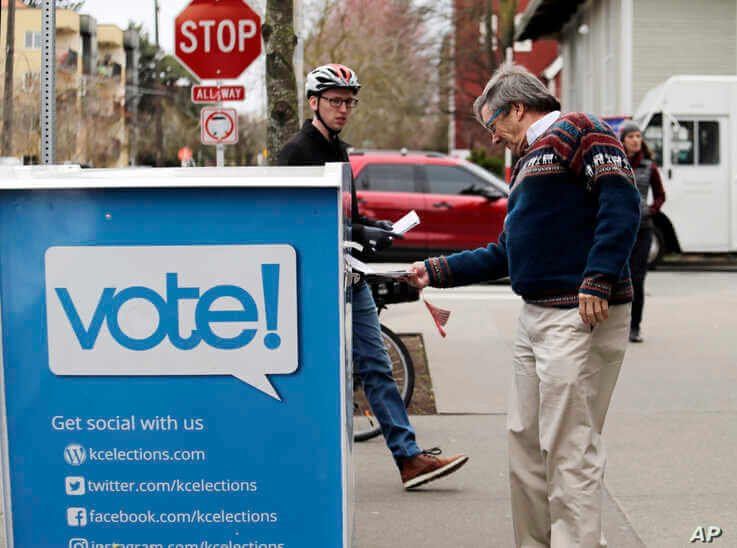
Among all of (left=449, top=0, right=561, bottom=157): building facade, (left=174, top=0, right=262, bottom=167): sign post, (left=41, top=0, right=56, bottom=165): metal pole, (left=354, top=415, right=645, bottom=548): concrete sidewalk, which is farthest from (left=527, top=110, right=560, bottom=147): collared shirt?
(left=449, top=0, right=561, bottom=157): building facade

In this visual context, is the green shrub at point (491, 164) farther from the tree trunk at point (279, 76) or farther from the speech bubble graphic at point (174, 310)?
the speech bubble graphic at point (174, 310)

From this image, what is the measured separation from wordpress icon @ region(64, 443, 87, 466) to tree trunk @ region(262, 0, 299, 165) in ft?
19.1

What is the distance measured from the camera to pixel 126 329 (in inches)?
142

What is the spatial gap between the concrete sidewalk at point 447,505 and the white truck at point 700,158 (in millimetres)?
12699

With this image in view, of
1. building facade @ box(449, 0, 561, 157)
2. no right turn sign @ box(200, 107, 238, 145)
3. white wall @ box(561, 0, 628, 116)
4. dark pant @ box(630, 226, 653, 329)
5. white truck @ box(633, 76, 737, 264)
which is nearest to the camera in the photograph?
dark pant @ box(630, 226, 653, 329)

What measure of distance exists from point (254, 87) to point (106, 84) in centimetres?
2440

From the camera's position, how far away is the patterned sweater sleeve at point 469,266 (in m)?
4.84

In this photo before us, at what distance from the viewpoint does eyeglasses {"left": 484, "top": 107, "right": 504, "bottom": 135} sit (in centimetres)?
448

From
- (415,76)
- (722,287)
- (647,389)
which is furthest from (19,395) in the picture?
(415,76)

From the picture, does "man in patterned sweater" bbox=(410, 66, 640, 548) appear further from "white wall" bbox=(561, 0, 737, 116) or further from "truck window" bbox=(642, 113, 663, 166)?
A: "white wall" bbox=(561, 0, 737, 116)

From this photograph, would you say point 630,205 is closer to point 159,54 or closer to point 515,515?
point 515,515

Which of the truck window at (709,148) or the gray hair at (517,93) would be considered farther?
the truck window at (709,148)

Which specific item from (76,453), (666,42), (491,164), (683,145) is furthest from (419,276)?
(491,164)

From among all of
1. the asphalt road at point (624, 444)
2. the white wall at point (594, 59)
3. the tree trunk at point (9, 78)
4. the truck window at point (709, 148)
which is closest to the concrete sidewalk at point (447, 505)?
the asphalt road at point (624, 444)
